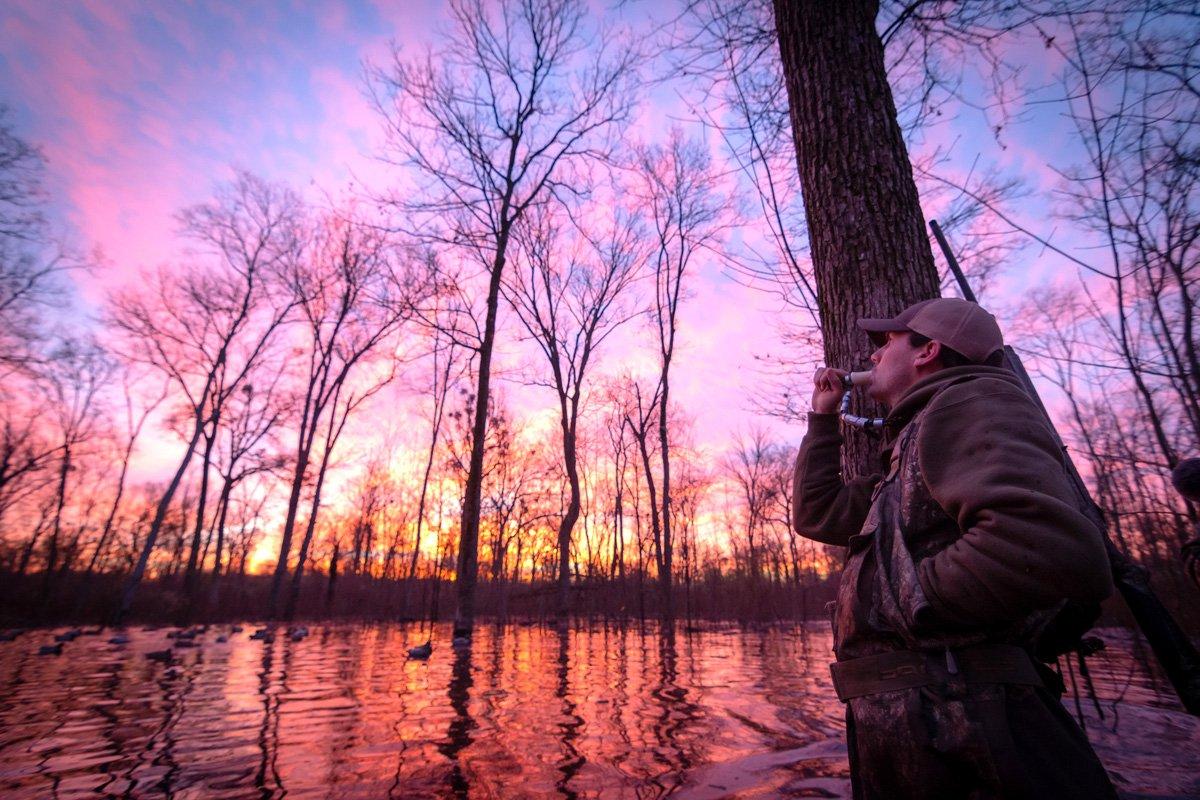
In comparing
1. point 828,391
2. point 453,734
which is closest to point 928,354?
point 828,391

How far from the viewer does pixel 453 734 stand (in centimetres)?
325

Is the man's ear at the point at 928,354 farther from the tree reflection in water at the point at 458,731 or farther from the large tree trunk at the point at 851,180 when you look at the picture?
the tree reflection in water at the point at 458,731

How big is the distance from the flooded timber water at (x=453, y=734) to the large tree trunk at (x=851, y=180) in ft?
6.29

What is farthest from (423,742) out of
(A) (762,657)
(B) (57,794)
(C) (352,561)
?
(C) (352,561)

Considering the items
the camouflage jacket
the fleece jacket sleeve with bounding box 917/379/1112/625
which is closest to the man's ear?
the camouflage jacket

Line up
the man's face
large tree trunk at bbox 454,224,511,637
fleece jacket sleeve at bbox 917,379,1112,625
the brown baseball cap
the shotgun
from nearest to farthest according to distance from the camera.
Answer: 1. fleece jacket sleeve at bbox 917,379,1112,625
2. the shotgun
3. the brown baseball cap
4. the man's face
5. large tree trunk at bbox 454,224,511,637

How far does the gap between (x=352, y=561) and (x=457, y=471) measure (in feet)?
72.1

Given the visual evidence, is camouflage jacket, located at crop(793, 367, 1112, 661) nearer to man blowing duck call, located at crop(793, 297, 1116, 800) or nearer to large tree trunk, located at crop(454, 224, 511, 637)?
man blowing duck call, located at crop(793, 297, 1116, 800)

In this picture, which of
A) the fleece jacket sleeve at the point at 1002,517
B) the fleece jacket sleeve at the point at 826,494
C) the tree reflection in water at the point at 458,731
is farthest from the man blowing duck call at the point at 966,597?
the tree reflection in water at the point at 458,731

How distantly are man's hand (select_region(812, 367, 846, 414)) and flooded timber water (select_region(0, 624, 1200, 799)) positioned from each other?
1.71m

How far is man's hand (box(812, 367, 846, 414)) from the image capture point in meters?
2.00

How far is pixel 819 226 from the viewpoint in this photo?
280 cm

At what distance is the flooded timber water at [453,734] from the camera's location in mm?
2359

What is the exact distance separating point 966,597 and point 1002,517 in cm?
20
